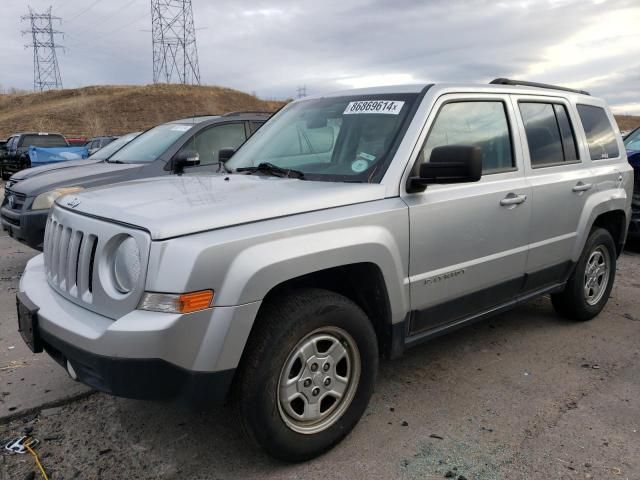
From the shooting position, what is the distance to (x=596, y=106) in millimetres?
4789

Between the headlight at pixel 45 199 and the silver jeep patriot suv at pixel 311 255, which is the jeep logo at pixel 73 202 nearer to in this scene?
the silver jeep patriot suv at pixel 311 255

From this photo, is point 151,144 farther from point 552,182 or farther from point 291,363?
point 291,363

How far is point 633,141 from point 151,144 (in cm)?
722

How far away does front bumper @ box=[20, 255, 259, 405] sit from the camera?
2174mm

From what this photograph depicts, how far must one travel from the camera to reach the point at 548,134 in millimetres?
4098

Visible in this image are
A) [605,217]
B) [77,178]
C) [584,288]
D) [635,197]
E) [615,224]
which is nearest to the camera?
[584,288]

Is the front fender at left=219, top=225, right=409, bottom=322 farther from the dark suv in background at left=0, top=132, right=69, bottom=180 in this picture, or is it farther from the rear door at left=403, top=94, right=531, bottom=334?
the dark suv in background at left=0, top=132, right=69, bottom=180

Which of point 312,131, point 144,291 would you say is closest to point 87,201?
point 144,291

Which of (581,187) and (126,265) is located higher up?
(581,187)

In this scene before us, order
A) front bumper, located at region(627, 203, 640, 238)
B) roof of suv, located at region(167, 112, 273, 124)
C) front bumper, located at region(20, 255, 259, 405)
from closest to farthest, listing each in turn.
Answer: front bumper, located at region(20, 255, 259, 405)
roof of suv, located at region(167, 112, 273, 124)
front bumper, located at region(627, 203, 640, 238)

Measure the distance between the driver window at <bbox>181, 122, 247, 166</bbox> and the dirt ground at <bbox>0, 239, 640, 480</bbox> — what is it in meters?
3.64

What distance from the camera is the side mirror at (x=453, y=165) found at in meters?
2.79

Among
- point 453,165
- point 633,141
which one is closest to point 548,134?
point 453,165

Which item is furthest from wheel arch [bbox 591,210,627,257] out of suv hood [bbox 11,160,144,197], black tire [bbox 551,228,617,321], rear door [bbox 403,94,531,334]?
suv hood [bbox 11,160,144,197]
